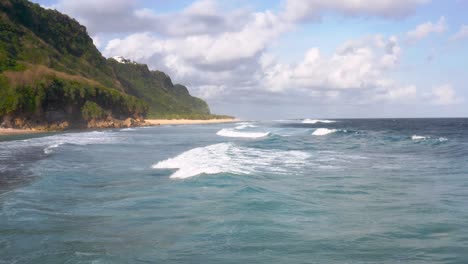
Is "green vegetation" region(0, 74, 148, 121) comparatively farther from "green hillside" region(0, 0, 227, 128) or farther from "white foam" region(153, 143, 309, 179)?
"white foam" region(153, 143, 309, 179)

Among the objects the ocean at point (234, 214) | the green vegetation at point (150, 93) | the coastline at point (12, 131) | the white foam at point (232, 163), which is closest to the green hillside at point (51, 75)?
the coastline at point (12, 131)

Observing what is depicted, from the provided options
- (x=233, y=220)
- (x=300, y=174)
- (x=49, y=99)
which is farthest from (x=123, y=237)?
(x=49, y=99)

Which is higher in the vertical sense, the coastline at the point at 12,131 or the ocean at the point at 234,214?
the coastline at the point at 12,131

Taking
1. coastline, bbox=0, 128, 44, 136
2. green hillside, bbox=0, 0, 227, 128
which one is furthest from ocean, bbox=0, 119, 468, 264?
green hillside, bbox=0, 0, 227, 128

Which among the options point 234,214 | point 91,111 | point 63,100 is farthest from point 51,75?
point 234,214

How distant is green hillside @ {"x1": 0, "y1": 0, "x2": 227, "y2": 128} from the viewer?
221 ft

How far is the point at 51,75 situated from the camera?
254ft

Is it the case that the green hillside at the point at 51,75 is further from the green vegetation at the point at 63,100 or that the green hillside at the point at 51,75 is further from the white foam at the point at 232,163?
the white foam at the point at 232,163

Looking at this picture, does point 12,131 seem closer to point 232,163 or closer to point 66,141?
point 66,141

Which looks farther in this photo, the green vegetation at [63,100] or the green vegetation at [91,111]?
the green vegetation at [91,111]

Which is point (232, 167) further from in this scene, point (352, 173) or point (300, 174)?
point (352, 173)

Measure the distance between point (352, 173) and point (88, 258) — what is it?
44.3 ft

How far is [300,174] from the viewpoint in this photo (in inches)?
723

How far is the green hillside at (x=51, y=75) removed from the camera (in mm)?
67500
